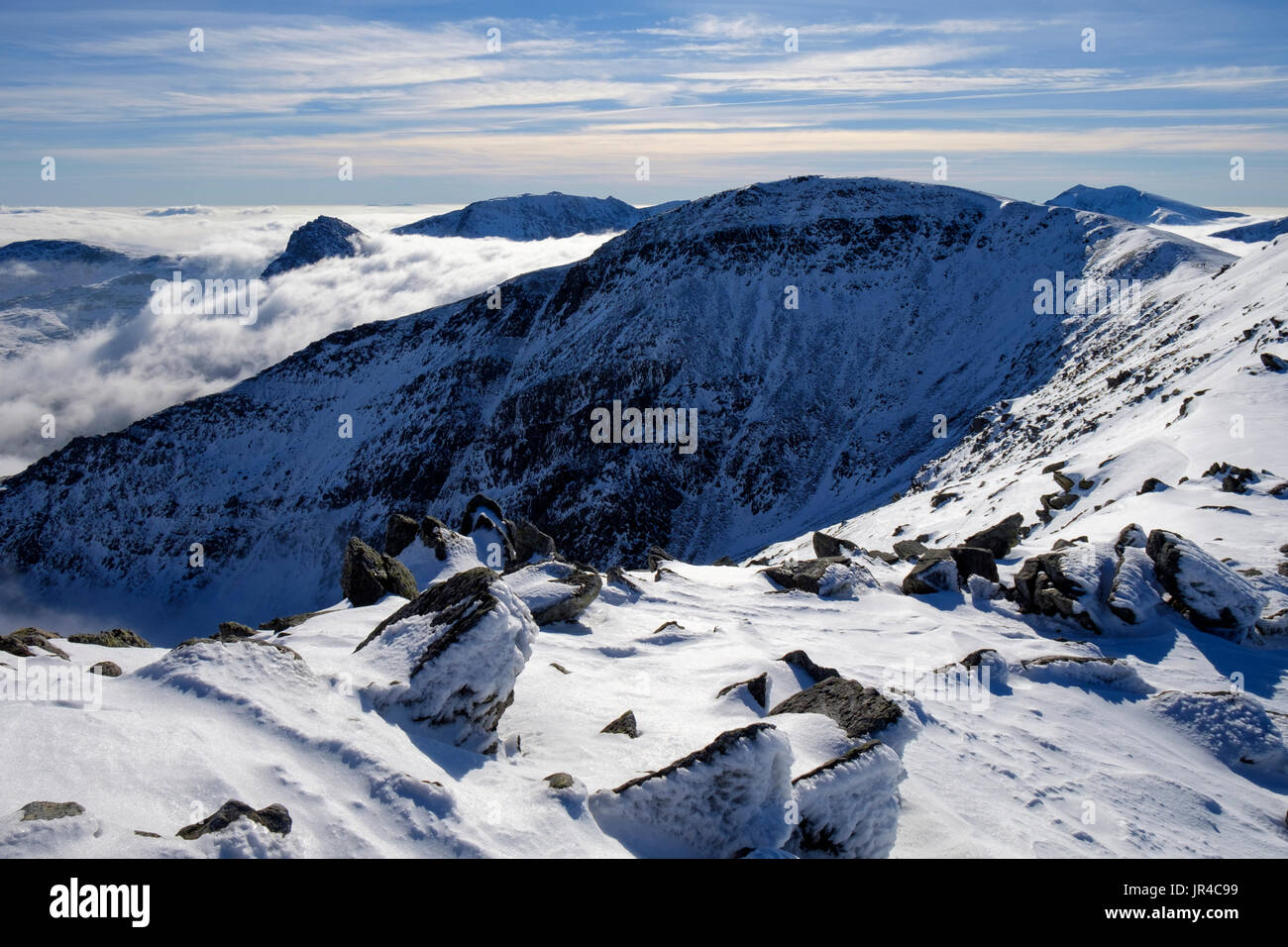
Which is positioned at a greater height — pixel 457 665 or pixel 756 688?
pixel 457 665

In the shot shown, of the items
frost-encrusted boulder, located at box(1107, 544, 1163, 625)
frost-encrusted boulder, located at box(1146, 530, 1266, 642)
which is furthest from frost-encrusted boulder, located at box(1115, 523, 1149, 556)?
frost-encrusted boulder, located at box(1146, 530, 1266, 642)

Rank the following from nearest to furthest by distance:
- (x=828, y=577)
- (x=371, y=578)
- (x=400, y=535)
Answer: (x=371, y=578), (x=828, y=577), (x=400, y=535)

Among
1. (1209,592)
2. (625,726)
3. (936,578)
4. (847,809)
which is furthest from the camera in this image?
(936,578)

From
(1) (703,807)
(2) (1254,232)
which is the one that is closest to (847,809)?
(1) (703,807)

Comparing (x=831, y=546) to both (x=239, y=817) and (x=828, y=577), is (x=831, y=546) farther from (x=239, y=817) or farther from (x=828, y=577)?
(x=239, y=817)

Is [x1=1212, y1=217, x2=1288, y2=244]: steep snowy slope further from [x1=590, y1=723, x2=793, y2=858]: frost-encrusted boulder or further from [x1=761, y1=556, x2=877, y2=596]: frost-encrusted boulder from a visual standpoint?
[x1=590, y1=723, x2=793, y2=858]: frost-encrusted boulder

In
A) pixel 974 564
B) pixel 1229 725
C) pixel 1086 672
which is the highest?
pixel 974 564
